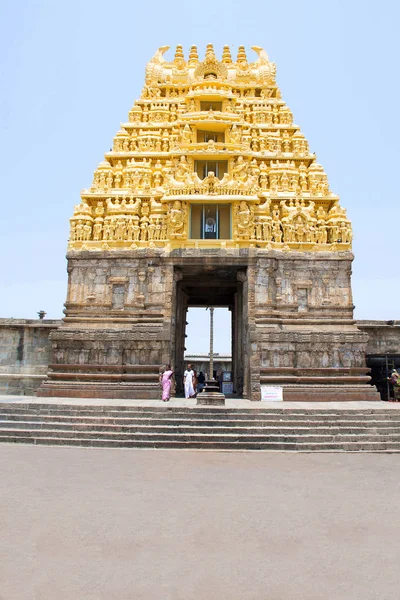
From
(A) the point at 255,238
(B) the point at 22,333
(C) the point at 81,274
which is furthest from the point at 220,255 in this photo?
(B) the point at 22,333

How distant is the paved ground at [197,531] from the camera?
5.00 meters

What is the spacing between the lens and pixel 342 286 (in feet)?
70.9

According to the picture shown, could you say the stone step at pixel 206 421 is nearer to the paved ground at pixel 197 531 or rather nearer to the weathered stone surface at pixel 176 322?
the paved ground at pixel 197 531

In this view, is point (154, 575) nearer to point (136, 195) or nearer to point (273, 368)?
point (273, 368)

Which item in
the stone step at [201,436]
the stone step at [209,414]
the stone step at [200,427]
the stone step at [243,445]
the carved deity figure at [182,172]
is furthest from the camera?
the carved deity figure at [182,172]

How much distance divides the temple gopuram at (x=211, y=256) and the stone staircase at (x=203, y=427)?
4.28m

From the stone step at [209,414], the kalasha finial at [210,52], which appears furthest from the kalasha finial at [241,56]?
the stone step at [209,414]

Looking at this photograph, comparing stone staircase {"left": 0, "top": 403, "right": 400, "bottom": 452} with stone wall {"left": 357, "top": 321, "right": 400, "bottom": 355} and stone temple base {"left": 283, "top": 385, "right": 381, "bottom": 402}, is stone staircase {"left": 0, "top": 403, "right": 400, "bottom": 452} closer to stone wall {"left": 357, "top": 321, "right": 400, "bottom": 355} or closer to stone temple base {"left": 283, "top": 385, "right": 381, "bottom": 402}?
stone temple base {"left": 283, "top": 385, "right": 381, "bottom": 402}

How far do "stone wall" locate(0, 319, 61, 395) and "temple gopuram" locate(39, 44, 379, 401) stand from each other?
1911 mm

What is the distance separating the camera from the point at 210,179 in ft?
72.8

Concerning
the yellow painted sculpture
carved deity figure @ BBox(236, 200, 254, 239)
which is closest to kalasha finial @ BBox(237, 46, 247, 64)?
the yellow painted sculpture

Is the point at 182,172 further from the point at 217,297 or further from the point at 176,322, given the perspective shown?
the point at 217,297

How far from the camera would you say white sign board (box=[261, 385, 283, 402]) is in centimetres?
1955

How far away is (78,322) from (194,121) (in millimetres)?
11754
